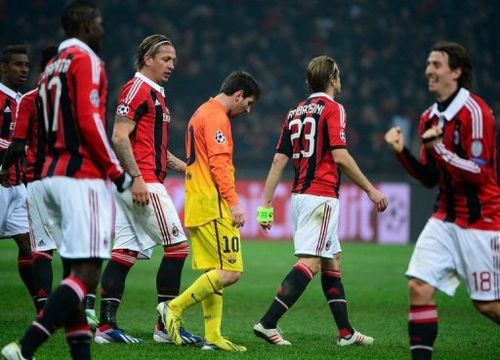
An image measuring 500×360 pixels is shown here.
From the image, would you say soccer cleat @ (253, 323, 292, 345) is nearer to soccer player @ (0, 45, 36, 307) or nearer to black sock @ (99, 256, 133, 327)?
black sock @ (99, 256, 133, 327)

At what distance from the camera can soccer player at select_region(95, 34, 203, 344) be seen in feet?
25.4

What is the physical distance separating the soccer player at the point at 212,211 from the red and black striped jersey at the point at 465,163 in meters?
1.80

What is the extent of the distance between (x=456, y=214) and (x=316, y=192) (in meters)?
2.10

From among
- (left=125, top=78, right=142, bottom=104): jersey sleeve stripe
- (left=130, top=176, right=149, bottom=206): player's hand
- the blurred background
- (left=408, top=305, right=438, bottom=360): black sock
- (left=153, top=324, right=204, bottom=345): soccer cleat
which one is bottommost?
(left=153, top=324, right=204, bottom=345): soccer cleat

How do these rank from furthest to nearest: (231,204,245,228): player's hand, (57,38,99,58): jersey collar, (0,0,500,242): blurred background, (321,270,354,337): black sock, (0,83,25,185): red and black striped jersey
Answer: (0,0,500,242): blurred background → (0,83,25,185): red and black striped jersey → (321,270,354,337): black sock → (231,204,245,228): player's hand → (57,38,99,58): jersey collar

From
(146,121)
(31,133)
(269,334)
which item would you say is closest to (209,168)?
(146,121)

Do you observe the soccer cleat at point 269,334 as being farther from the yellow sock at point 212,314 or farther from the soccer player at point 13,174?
the soccer player at point 13,174

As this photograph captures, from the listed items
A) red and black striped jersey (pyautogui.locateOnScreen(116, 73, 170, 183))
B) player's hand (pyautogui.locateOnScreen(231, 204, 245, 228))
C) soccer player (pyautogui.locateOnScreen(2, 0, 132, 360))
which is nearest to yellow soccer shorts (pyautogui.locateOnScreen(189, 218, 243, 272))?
player's hand (pyautogui.locateOnScreen(231, 204, 245, 228))

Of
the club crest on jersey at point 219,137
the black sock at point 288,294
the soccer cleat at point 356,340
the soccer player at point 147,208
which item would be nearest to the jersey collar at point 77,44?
the club crest on jersey at point 219,137

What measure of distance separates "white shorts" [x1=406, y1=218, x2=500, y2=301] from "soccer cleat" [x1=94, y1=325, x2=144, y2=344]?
2734 mm

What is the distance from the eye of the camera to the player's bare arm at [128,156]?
21.9 ft

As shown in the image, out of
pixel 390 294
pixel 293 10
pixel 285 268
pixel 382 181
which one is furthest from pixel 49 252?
pixel 293 10

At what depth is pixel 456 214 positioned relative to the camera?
5934mm

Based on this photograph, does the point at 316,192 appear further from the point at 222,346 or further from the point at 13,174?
the point at 13,174
